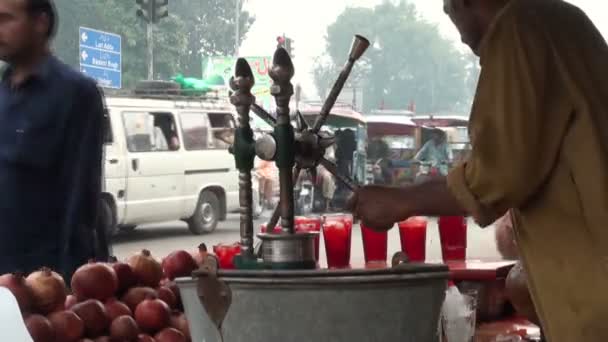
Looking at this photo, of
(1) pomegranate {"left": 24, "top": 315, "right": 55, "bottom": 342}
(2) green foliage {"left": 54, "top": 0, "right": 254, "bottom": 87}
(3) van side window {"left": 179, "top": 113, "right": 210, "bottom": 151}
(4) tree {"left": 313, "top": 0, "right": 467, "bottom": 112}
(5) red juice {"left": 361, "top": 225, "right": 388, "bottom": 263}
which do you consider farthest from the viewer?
(4) tree {"left": 313, "top": 0, "right": 467, "bottom": 112}

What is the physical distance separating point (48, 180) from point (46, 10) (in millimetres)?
464

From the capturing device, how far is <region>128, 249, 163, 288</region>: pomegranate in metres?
2.18

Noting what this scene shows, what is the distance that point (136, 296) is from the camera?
2080 mm

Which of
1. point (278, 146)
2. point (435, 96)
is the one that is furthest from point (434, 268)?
point (435, 96)

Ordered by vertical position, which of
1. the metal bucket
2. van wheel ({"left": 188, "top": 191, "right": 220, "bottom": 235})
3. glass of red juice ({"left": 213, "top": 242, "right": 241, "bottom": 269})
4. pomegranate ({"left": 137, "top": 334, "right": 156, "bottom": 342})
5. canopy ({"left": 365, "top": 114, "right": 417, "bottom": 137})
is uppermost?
canopy ({"left": 365, "top": 114, "right": 417, "bottom": 137})

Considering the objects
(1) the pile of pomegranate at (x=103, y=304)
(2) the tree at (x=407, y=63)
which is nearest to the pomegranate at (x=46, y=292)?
(1) the pile of pomegranate at (x=103, y=304)

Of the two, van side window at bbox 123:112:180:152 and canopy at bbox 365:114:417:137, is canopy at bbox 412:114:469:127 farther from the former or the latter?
van side window at bbox 123:112:180:152

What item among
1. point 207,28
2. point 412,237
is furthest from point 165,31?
point 412,237

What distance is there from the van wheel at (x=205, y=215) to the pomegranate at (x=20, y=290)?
34.1 ft

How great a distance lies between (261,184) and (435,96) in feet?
110

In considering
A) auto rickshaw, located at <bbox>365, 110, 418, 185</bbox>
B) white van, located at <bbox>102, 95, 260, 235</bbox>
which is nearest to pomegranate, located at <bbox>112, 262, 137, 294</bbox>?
white van, located at <bbox>102, 95, 260, 235</bbox>

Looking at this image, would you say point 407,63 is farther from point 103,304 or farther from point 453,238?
point 103,304

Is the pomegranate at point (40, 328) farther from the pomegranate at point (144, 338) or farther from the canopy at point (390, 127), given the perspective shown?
the canopy at point (390, 127)

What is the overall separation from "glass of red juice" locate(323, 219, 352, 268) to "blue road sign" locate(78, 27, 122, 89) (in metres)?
10.00
